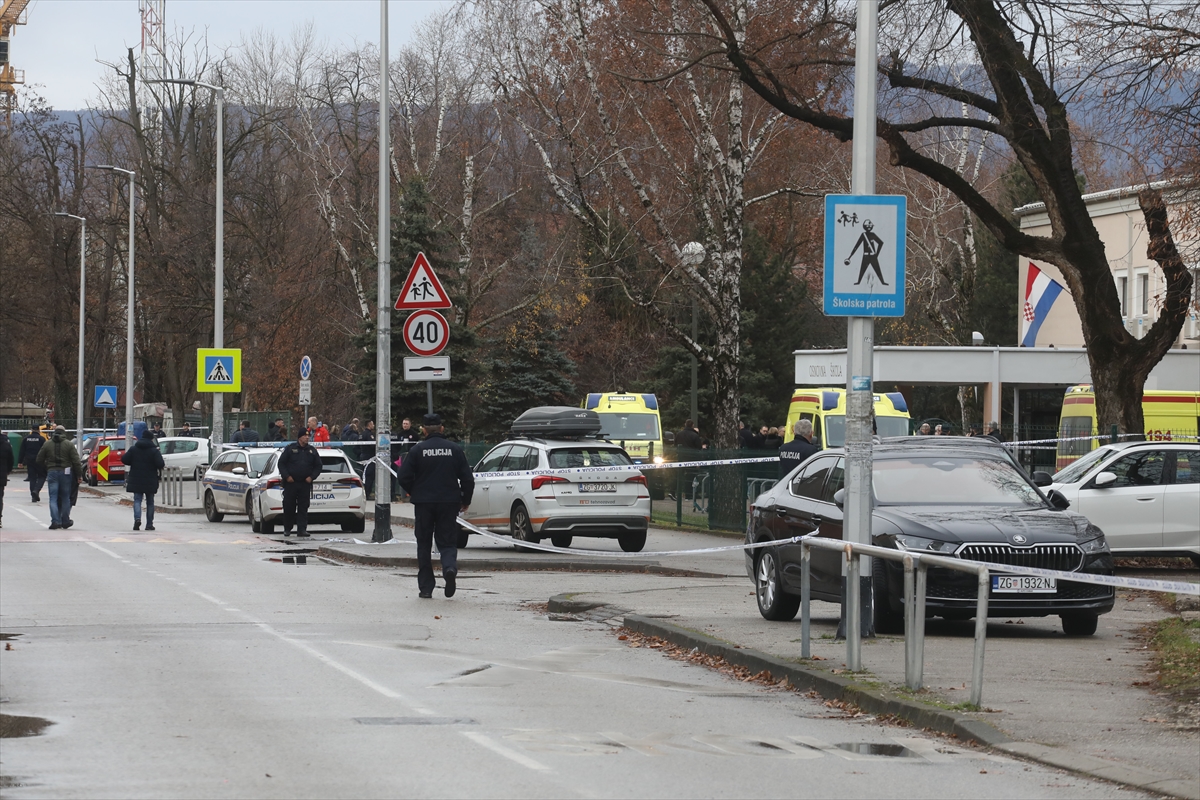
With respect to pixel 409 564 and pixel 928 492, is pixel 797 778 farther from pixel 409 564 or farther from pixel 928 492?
pixel 409 564

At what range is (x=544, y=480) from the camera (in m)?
22.9

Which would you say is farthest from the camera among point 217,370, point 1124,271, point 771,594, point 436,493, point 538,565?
point 1124,271

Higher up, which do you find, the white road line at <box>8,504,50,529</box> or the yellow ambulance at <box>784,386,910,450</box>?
the yellow ambulance at <box>784,386,910,450</box>

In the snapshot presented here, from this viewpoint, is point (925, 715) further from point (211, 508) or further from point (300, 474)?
point (211, 508)

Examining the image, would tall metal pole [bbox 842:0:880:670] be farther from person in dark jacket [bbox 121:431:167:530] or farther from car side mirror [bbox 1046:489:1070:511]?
person in dark jacket [bbox 121:431:167:530]

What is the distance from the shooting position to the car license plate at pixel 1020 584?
1280cm

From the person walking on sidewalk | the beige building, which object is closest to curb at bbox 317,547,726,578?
the person walking on sidewalk

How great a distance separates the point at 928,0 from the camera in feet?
70.6

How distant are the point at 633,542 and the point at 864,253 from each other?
40.3 feet

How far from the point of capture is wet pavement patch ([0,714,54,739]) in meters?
8.59

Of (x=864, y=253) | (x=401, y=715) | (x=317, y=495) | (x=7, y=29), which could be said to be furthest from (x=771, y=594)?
(x=7, y=29)

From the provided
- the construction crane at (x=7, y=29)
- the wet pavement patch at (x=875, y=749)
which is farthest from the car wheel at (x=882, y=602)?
the construction crane at (x=7, y=29)

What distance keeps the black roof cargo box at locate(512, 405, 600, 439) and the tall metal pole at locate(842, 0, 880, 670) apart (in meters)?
12.3

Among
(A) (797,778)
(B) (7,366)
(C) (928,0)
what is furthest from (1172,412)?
(B) (7,366)
